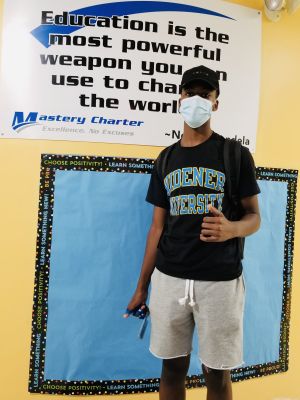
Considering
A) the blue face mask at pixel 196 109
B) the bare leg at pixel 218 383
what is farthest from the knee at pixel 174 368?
the blue face mask at pixel 196 109

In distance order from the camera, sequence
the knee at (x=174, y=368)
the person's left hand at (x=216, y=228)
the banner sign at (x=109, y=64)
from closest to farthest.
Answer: the person's left hand at (x=216, y=228) → the knee at (x=174, y=368) → the banner sign at (x=109, y=64)

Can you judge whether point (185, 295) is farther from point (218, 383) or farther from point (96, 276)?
point (96, 276)

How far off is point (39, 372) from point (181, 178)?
1148mm

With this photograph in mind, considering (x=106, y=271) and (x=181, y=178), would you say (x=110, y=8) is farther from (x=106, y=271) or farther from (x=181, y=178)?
(x=106, y=271)

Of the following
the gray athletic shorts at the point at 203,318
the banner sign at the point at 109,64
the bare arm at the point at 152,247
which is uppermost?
the banner sign at the point at 109,64

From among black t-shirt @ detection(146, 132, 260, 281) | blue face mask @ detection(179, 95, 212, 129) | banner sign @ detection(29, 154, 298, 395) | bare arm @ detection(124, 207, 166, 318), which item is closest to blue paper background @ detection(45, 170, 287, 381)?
banner sign @ detection(29, 154, 298, 395)

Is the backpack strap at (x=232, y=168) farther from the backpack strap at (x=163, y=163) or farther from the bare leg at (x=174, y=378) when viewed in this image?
the bare leg at (x=174, y=378)

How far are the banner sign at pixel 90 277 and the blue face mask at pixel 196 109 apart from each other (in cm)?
45

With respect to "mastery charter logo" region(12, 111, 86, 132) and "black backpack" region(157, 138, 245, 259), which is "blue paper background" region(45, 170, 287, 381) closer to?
"mastery charter logo" region(12, 111, 86, 132)

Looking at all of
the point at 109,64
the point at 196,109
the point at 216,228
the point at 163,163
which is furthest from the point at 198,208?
the point at 109,64

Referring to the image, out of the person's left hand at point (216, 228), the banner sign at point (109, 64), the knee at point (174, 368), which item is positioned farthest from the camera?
the banner sign at point (109, 64)

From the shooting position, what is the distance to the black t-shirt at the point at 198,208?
1297 mm

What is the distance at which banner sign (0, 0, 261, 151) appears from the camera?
1645 millimetres

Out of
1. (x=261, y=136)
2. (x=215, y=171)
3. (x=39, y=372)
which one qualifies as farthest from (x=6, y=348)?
(x=261, y=136)
